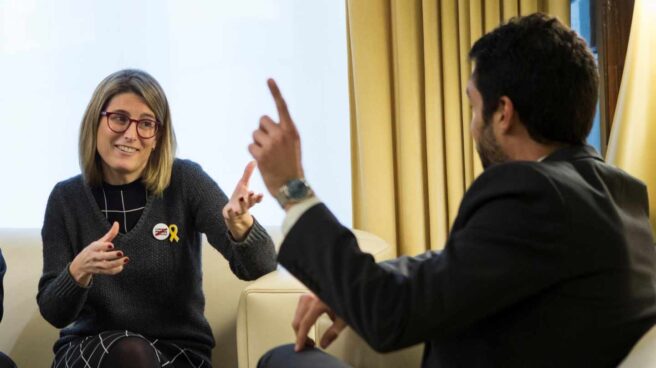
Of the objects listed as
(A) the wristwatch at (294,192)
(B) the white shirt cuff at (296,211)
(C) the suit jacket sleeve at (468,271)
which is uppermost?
(A) the wristwatch at (294,192)

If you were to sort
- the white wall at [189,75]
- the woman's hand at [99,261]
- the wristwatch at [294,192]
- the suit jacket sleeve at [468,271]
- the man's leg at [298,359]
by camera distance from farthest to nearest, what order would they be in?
the white wall at [189,75] < the woman's hand at [99,261] < the man's leg at [298,359] < the wristwatch at [294,192] < the suit jacket sleeve at [468,271]

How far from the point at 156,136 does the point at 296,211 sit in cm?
108

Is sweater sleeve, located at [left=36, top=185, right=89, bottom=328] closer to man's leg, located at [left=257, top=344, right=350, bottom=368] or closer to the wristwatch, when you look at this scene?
man's leg, located at [left=257, top=344, right=350, bottom=368]

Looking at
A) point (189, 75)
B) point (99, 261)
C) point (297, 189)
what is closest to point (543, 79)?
point (297, 189)

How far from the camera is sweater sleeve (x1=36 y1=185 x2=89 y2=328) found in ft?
6.47

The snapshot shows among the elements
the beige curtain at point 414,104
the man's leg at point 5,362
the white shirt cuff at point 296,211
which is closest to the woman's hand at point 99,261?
the man's leg at point 5,362

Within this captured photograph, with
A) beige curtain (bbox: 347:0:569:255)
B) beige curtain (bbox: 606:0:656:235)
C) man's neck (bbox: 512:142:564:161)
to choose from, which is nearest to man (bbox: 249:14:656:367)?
man's neck (bbox: 512:142:564:161)

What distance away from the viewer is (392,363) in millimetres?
1575

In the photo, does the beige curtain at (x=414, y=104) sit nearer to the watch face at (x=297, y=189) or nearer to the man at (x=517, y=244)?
the man at (x=517, y=244)

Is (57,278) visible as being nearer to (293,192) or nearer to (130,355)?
(130,355)

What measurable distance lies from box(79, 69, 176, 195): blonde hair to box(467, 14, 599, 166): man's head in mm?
1096

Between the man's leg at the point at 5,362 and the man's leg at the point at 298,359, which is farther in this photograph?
the man's leg at the point at 5,362

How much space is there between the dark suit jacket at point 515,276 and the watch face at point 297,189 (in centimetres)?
3

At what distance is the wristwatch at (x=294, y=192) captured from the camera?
1194 mm
